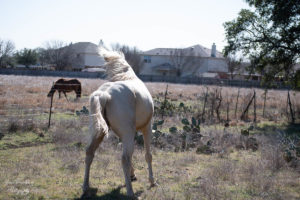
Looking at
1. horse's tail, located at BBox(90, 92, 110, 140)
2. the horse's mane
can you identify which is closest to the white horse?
horse's tail, located at BBox(90, 92, 110, 140)

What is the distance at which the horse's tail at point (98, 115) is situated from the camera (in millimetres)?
3953

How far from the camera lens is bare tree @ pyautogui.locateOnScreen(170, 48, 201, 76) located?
202 feet

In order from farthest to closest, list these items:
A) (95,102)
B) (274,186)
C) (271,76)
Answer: (271,76), (274,186), (95,102)

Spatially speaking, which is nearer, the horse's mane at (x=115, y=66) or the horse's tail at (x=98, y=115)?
the horse's tail at (x=98, y=115)

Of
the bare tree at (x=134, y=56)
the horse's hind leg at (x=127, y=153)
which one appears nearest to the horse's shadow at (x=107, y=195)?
the horse's hind leg at (x=127, y=153)

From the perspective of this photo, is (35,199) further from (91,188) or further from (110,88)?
(110,88)

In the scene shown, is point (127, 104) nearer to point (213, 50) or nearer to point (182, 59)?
point (182, 59)

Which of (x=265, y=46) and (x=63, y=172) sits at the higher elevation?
(x=265, y=46)

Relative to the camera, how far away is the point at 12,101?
36.8 feet

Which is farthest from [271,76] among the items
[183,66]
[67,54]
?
[67,54]

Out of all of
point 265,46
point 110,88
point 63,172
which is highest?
point 265,46

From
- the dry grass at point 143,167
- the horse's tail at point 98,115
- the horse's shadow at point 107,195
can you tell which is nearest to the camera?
the horse's tail at point 98,115

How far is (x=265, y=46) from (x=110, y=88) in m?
12.7

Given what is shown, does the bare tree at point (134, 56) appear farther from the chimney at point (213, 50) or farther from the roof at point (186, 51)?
the chimney at point (213, 50)
